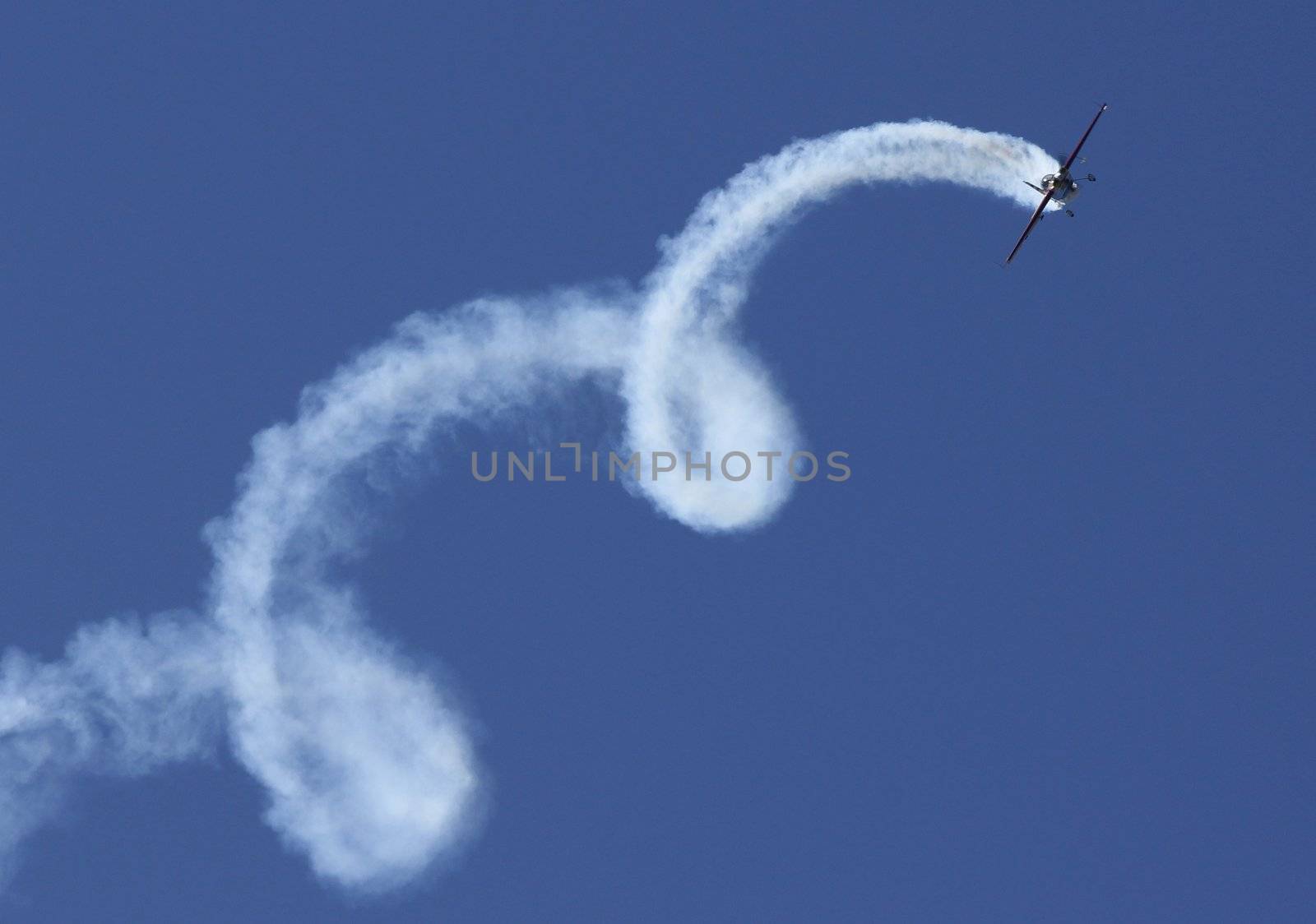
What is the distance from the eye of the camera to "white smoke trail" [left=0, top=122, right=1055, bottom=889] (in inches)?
3317

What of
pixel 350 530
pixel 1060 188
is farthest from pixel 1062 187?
pixel 350 530

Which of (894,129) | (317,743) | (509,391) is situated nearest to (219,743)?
(317,743)

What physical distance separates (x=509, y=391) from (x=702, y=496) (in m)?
9.46

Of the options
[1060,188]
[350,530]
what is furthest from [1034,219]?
[350,530]

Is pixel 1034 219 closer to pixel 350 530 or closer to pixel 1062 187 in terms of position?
pixel 1062 187

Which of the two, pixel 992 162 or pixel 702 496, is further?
pixel 702 496

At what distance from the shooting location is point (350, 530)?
85.8 m

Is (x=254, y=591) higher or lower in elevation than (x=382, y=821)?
higher

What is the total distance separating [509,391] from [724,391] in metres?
8.91

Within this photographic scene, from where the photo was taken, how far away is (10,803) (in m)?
85.2

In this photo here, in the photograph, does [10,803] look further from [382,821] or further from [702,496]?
[702,496]

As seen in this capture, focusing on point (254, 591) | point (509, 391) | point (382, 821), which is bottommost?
point (382, 821)

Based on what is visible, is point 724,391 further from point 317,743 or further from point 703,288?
point 317,743

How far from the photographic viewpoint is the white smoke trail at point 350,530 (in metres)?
84.2
